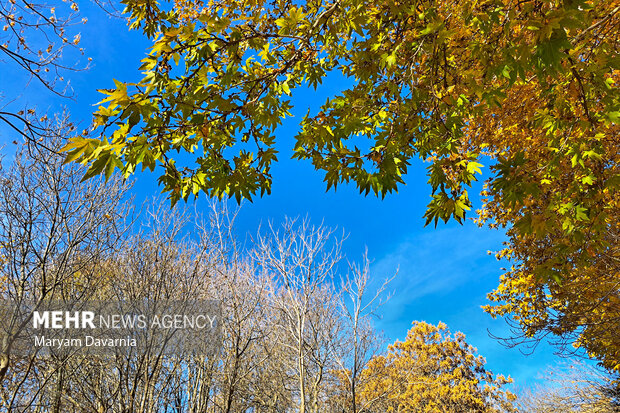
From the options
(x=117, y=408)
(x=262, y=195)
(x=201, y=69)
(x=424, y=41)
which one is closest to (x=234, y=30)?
(x=201, y=69)

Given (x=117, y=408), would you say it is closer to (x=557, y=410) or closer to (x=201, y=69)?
(x=201, y=69)

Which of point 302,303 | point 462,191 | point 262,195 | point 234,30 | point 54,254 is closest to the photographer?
point 234,30

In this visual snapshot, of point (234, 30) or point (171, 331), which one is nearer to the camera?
point (234, 30)

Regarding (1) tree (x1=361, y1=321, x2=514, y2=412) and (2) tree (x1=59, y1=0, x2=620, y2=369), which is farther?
(1) tree (x1=361, y1=321, x2=514, y2=412)

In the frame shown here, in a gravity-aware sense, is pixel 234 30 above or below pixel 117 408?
above

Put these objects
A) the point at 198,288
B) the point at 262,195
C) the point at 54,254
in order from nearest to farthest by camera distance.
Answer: the point at 262,195 < the point at 54,254 < the point at 198,288

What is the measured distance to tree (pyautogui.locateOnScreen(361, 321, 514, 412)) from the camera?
1552 centimetres

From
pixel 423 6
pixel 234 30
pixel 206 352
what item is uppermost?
pixel 423 6

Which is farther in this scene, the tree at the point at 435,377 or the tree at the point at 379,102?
the tree at the point at 435,377

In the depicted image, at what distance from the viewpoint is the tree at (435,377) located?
50.9 ft

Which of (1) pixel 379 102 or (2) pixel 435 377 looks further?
(2) pixel 435 377

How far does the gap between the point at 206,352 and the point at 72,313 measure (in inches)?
111

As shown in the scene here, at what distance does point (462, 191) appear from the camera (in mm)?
2324

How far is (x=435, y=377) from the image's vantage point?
17.1 meters
